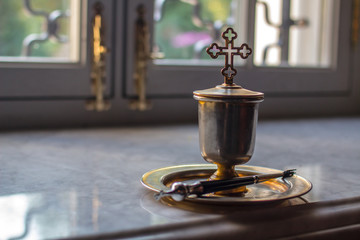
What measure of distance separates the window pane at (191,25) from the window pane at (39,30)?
19cm

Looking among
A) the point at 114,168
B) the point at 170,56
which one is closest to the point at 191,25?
the point at 170,56

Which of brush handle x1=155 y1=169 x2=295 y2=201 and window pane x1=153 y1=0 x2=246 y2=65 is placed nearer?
brush handle x1=155 y1=169 x2=295 y2=201

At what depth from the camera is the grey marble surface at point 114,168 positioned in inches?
17.0

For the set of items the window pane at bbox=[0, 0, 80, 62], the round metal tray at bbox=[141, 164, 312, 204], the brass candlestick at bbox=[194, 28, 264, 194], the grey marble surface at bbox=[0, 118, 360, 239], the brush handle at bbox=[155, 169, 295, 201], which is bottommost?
the grey marble surface at bbox=[0, 118, 360, 239]

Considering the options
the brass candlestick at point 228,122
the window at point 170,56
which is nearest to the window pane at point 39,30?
the window at point 170,56

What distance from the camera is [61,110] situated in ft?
3.40

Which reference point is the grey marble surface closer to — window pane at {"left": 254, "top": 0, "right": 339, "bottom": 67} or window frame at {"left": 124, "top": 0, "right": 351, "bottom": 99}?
window frame at {"left": 124, "top": 0, "right": 351, "bottom": 99}

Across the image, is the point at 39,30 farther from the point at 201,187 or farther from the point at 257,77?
→ the point at 201,187

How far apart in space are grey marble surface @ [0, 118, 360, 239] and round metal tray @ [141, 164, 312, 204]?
1 cm

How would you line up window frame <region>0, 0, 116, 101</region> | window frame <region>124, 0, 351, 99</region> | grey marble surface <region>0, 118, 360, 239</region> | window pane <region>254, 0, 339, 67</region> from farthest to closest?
window pane <region>254, 0, 339, 67</region>
window frame <region>124, 0, 351, 99</region>
window frame <region>0, 0, 116, 101</region>
grey marble surface <region>0, 118, 360, 239</region>

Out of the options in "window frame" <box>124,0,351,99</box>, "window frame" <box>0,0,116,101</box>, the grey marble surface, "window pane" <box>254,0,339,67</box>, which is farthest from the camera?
"window pane" <box>254,0,339,67</box>

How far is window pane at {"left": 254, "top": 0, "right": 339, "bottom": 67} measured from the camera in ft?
4.40

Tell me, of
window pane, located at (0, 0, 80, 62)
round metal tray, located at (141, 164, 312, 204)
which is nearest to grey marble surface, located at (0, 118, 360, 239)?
round metal tray, located at (141, 164, 312, 204)

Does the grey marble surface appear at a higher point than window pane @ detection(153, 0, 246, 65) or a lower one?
lower
